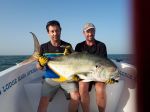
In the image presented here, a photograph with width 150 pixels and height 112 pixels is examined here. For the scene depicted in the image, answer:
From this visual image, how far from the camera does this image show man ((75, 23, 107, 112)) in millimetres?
3111

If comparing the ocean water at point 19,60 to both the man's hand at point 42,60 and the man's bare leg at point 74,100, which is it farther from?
the man's hand at point 42,60

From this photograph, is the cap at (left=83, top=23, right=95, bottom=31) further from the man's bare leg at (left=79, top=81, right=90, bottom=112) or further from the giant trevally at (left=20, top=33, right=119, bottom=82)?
the man's bare leg at (left=79, top=81, right=90, bottom=112)

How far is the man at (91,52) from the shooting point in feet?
10.2

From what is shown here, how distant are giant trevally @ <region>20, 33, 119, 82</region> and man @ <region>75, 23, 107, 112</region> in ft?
1.19

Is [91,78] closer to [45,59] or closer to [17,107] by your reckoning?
[45,59]

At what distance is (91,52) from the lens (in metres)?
3.29

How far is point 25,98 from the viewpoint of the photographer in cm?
361

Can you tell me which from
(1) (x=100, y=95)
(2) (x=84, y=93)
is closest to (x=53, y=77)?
(2) (x=84, y=93)

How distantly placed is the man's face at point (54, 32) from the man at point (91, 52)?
0.38m

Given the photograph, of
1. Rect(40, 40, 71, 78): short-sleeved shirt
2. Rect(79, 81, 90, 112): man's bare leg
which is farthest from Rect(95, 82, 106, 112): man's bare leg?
Rect(40, 40, 71, 78): short-sleeved shirt

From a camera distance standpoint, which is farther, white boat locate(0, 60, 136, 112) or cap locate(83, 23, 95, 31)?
white boat locate(0, 60, 136, 112)

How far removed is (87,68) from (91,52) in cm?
68

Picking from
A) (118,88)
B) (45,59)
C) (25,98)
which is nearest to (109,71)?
(45,59)

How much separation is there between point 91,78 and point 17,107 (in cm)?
129
